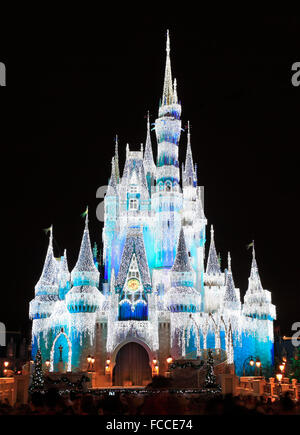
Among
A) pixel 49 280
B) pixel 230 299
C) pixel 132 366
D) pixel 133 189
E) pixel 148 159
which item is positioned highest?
pixel 148 159

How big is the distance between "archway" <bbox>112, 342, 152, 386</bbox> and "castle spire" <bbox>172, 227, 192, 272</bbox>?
684 centimetres

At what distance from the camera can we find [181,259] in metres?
48.2

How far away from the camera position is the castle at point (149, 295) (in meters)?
46.2

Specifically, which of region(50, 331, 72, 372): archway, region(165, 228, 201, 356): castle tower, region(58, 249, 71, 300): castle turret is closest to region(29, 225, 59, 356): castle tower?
region(58, 249, 71, 300): castle turret

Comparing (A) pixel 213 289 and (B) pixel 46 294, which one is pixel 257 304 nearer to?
(A) pixel 213 289

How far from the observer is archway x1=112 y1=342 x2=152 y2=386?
46.5 meters

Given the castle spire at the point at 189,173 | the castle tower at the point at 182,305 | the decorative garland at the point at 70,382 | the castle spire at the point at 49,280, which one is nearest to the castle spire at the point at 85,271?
the castle spire at the point at 49,280

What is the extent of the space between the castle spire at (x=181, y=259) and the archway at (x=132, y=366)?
6.84 meters

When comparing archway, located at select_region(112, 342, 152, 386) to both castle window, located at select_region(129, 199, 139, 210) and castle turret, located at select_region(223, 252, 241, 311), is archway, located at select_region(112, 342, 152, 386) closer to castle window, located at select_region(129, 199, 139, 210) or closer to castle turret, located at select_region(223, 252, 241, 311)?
castle turret, located at select_region(223, 252, 241, 311)

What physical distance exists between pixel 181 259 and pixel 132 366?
9.19 metres

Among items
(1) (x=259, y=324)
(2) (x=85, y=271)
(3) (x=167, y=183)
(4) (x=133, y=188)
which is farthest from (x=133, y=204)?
(1) (x=259, y=324)

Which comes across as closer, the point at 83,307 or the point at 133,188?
the point at 83,307

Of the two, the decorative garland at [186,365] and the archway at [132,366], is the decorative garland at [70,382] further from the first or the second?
the archway at [132,366]

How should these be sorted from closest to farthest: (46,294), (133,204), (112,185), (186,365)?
(186,365), (46,294), (133,204), (112,185)
